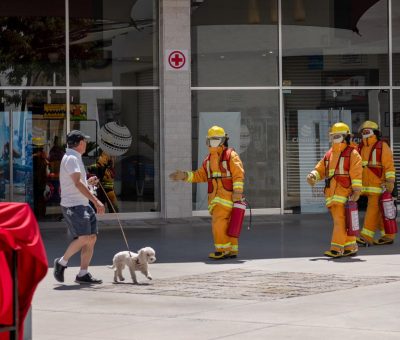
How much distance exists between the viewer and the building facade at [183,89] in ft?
67.2

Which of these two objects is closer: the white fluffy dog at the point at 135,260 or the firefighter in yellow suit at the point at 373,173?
the white fluffy dog at the point at 135,260

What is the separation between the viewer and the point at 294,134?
71.7 feet

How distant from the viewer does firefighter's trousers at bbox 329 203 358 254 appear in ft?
48.3

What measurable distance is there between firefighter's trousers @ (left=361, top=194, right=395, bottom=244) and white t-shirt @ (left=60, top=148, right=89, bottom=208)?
552 centimetres

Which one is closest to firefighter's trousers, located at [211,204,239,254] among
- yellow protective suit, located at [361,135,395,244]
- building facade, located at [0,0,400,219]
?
yellow protective suit, located at [361,135,395,244]

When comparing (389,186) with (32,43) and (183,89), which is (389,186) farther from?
(32,43)

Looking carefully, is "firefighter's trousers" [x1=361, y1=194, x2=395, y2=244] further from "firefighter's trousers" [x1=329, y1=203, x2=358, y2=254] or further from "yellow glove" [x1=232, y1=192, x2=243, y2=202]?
"yellow glove" [x1=232, y1=192, x2=243, y2=202]

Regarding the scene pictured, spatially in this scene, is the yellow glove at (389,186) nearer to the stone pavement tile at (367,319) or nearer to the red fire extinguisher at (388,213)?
the red fire extinguisher at (388,213)

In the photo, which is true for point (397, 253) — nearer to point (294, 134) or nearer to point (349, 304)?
point (349, 304)

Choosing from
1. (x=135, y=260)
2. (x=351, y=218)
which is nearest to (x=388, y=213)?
(x=351, y=218)

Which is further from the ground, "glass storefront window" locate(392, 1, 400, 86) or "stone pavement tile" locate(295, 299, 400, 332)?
"glass storefront window" locate(392, 1, 400, 86)

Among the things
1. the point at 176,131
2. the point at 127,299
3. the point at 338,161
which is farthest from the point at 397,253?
the point at 176,131

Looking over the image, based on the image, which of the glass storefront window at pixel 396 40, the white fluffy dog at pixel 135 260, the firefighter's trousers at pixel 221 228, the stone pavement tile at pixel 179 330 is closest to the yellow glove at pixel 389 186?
the firefighter's trousers at pixel 221 228

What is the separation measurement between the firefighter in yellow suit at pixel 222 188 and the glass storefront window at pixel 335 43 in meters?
7.18
